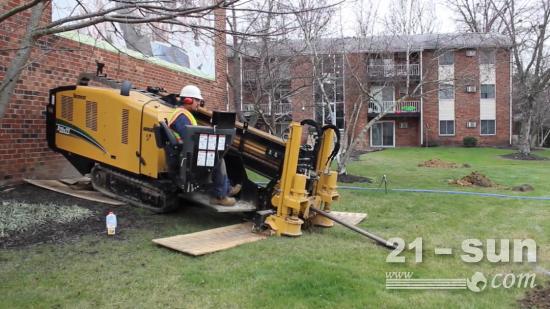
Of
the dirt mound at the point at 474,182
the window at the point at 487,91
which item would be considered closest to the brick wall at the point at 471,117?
the window at the point at 487,91

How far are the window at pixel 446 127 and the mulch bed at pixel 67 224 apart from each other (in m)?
35.4

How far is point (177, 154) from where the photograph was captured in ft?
21.1

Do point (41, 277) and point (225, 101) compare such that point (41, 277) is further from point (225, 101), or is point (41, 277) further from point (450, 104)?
point (450, 104)

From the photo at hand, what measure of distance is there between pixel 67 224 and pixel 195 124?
203 cm

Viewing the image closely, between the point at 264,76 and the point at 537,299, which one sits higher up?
the point at 264,76

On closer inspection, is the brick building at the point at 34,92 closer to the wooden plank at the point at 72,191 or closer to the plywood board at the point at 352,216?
the wooden plank at the point at 72,191

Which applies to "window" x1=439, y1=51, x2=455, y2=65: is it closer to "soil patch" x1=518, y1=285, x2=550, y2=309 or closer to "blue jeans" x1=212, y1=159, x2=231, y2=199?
"blue jeans" x1=212, y1=159, x2=231, y2=199

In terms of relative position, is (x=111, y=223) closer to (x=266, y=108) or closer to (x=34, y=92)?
(x=34, y=92)

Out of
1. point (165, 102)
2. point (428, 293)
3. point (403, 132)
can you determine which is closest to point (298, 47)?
point (165, 102)

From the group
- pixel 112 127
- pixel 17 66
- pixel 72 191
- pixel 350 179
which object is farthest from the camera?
pixel 350 179

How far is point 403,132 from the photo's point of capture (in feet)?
133

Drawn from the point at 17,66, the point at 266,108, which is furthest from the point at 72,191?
the point at 266,108

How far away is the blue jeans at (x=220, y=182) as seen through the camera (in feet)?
22.3

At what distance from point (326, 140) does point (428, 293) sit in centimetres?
317
